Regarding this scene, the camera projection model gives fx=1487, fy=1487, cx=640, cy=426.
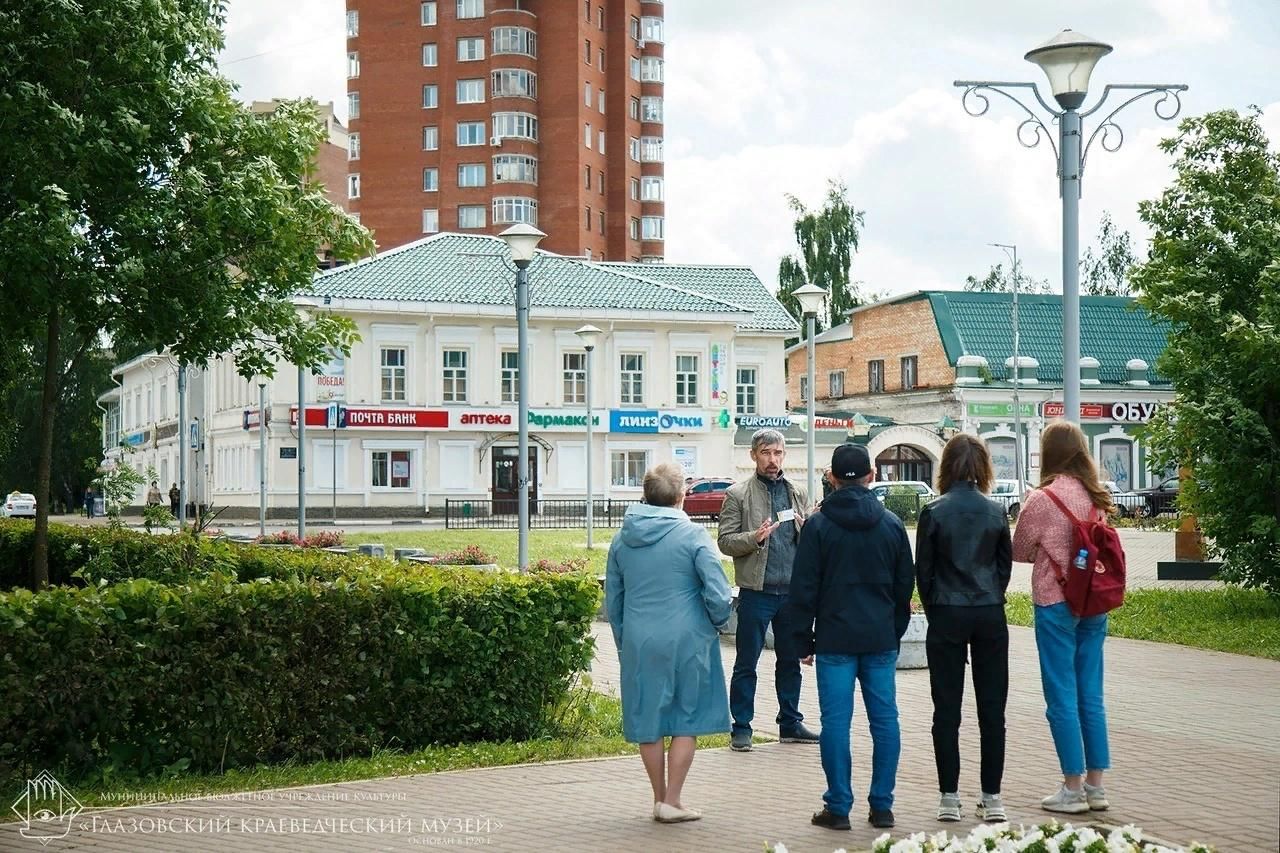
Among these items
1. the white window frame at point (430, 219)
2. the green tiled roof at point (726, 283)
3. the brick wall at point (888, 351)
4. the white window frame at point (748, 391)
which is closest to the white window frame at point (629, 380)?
the white window frame at point (748, 391)

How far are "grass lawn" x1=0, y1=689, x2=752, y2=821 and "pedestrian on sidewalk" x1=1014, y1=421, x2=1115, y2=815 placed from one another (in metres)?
2.67

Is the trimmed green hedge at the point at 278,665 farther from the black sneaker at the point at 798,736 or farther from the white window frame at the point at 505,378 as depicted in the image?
the white window frame at the point at 505,378

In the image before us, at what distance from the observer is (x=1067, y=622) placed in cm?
765

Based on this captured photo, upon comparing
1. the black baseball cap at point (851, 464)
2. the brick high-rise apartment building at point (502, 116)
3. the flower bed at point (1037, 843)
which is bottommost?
the flower bed at point (1037, 843)

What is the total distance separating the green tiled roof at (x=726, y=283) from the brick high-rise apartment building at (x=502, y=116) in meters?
18.9

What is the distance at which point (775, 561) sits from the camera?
9.73 metres

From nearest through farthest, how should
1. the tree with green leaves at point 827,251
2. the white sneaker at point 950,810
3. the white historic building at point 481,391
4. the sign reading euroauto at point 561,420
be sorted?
1. the white sneaker at point 950,810
2. the white historic building at point 481,391
3. the sign reading euroauto at point 561,420
4. the tree with green leaves at point 827,251

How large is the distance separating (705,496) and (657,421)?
272 inches

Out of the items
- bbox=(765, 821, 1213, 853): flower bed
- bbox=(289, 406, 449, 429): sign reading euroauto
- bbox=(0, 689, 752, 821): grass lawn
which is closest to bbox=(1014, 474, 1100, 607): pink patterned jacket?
bbox=(765, 821, 1213, 853): flower bed

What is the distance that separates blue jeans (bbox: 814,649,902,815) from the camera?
728 centimetres

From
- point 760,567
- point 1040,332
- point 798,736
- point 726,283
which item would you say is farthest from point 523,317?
point 1040,332

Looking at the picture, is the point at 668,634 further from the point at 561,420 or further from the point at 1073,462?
the point at 561,420

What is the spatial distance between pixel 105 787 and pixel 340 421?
45.8 meters

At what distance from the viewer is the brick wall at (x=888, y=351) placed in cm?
6297
